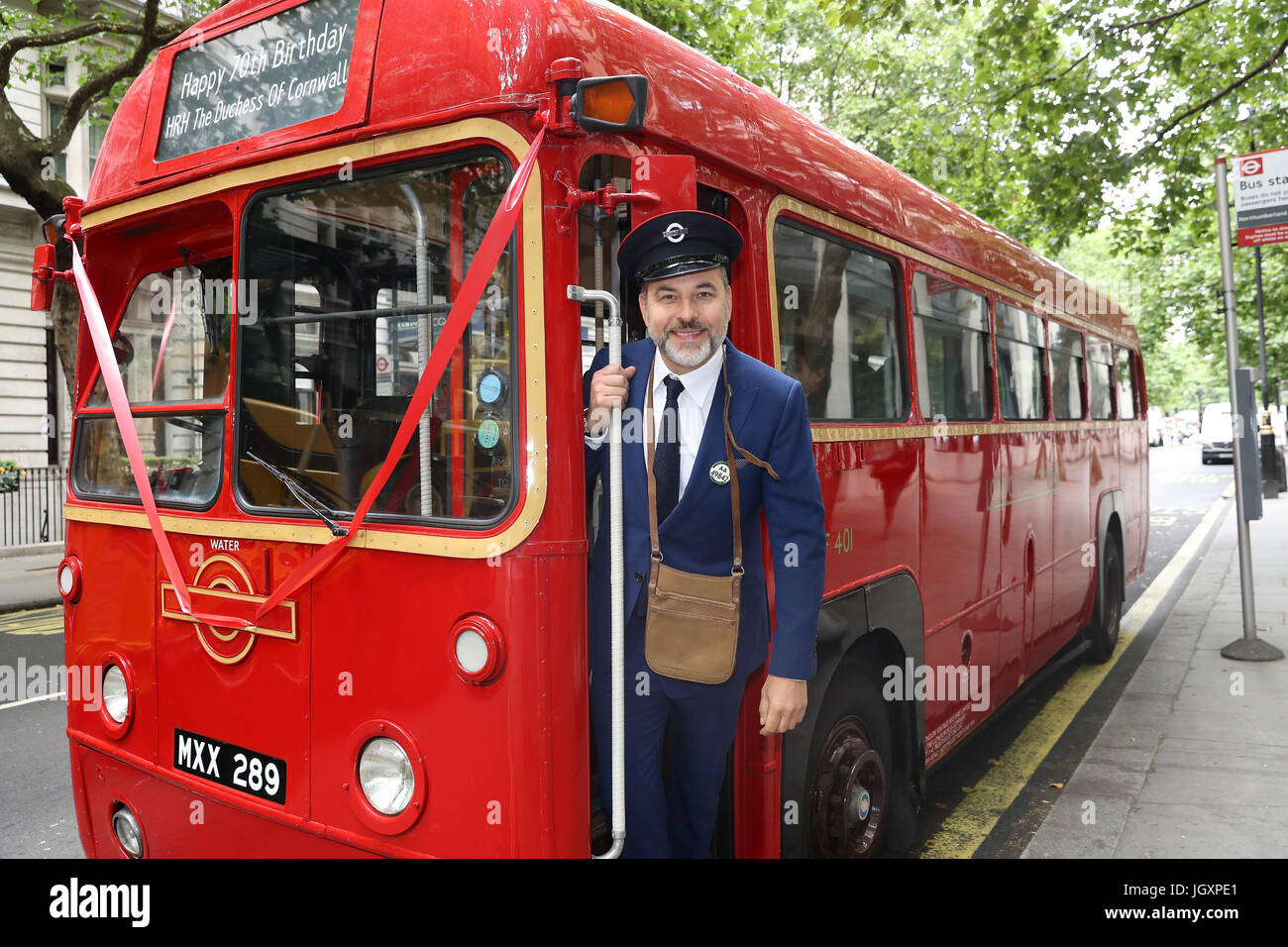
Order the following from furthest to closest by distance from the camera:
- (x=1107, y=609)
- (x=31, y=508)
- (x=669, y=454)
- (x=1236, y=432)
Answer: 1. (x=31, y=508)
2. (x=1107, y=609)
3. (x=1236, y=432)
4. (x=669, y=454)

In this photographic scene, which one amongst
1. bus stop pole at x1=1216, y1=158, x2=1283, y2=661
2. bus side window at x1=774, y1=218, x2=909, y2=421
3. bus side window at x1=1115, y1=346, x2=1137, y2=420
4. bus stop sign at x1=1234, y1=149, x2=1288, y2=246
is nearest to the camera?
bus side window at x1=774, y1=218, x2=909, y2=421

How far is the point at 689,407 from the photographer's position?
271 cm

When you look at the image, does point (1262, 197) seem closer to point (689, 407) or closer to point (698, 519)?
point (689, 407)

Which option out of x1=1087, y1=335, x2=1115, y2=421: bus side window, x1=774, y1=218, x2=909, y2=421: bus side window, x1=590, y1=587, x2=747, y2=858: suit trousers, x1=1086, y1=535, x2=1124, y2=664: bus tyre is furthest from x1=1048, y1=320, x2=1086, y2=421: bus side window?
x1=590, y1=587, x2=747, y2=858: suit trousers

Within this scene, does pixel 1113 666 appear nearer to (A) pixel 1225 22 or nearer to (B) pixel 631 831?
(B) pixel 631 831

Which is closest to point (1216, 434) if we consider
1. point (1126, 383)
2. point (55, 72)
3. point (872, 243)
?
point (1126, 383)

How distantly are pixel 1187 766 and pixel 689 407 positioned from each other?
A: 4103 millimetres

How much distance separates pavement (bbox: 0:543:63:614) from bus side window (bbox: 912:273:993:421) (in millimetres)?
8656

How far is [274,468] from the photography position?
2.85m

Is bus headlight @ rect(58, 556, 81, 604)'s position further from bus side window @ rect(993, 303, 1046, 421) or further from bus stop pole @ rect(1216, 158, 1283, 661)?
bus stop pole @ rect(1216, 158, 1283, 661)

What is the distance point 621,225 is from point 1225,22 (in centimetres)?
1043

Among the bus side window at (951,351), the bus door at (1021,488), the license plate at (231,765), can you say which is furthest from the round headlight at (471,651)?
the bus door at (1021,488)

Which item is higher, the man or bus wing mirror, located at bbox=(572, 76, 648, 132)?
bus wing mirror, located at bbox=(572, 76, 648, 132)

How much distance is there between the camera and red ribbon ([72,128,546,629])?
2.30 meters
